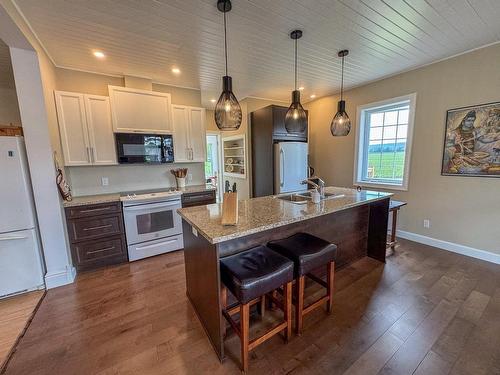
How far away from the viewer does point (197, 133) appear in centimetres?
361

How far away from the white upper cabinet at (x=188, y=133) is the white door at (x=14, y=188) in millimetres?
1748

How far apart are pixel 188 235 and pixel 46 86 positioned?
232 centimetres

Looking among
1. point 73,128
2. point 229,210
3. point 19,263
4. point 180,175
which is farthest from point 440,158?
point 19,263

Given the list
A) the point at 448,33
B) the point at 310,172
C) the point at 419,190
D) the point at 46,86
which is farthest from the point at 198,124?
the point at 419,190

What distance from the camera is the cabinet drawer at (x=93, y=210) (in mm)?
2526

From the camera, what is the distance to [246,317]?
53.9 inches

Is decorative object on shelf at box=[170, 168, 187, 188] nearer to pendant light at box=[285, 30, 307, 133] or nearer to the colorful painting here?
pendant light at box=[285, 30, 307, 133]

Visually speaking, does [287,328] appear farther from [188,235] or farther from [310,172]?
[310,172]

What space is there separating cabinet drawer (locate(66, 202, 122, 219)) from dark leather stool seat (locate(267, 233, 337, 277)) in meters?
2.12

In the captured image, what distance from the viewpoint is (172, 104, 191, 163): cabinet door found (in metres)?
3.40

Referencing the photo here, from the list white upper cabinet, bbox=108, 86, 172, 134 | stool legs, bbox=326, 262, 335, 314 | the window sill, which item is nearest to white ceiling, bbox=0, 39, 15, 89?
white upper cabinet, bbox=108, 86, 172, 134

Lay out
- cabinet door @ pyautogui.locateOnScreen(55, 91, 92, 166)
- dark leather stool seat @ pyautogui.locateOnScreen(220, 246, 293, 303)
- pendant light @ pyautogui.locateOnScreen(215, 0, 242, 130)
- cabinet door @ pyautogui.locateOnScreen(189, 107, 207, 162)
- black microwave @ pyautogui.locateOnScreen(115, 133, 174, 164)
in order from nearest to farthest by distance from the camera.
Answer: dark leather stool seat @ pyautogui.locateOnScreen(220, 246, 293, 303) → pendant light @ pyautogui.locateOnScreen(215, 0, 242, 130) → cabinet door @ pyautogui.locateOnScreen(55, 91, 92, 166) → black microwave @ pyautogui.locateOnScreen(115, 133, 174, 164) → cabinet door @ pyautogui.locateOnScreen(189, 107, 207, 162)

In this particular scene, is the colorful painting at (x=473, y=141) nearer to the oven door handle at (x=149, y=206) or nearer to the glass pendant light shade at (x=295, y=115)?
the glass pendant light shade at (x=295, y=115)

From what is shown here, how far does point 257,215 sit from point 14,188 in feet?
8.10
